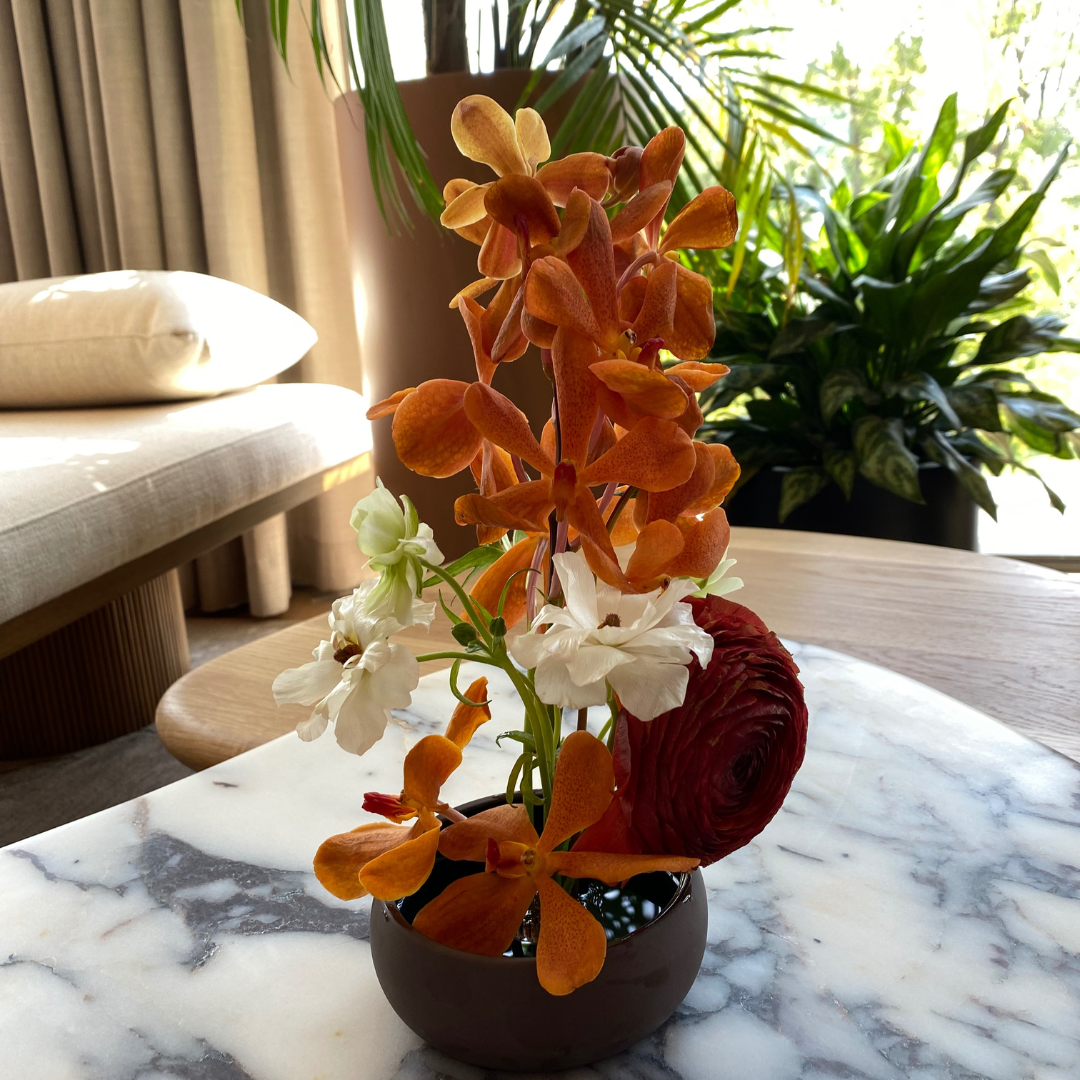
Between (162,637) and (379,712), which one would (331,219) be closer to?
(162,637)

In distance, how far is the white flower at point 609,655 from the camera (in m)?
0.27

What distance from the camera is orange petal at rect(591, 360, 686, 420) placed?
273 mm

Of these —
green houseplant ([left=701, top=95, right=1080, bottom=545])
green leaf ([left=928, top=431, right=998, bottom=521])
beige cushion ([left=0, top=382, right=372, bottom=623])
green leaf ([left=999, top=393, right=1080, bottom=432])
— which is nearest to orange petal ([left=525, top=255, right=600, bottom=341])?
beige cushion ([left=0, top=382, right=372, bottom=623])

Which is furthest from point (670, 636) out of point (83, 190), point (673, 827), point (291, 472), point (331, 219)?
point (83, 190)

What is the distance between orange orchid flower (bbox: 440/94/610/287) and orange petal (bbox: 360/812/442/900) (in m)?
0.18

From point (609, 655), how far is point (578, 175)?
0.48ft

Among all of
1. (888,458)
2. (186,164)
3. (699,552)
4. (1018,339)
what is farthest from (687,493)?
(186,164)

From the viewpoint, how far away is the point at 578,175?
0.31 metres

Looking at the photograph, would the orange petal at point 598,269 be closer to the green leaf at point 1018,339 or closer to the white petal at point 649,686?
the white petal at point 649,686

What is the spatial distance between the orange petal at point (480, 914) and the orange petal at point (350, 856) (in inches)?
1.0

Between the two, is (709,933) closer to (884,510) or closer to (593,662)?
(593,662)

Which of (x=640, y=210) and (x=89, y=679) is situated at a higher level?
(x=640, y=210)

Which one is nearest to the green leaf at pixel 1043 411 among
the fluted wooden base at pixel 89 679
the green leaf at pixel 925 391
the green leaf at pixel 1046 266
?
the green leaf at pixel 925 391

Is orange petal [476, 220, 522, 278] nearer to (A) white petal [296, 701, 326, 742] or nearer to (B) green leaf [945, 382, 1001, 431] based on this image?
(A) white petal [296, 701, 326, 742]
